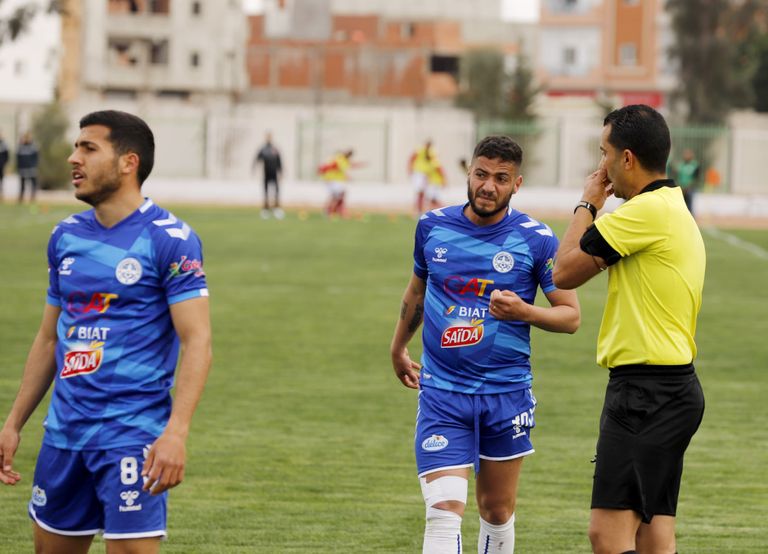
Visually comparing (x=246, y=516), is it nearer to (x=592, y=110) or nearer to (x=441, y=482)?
(x=441, y=482)

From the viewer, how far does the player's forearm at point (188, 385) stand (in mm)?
5055

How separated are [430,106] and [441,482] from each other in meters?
83.8

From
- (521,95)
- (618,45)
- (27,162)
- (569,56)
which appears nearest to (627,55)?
(618,45)

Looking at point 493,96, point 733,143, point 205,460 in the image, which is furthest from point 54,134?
point 205,460

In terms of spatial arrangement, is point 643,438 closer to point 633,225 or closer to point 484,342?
point 633,225

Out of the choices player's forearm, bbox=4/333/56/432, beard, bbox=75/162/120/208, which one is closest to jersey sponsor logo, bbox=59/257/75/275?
beard, bbox=75/162/120/208

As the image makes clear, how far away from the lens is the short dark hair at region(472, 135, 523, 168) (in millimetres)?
6699

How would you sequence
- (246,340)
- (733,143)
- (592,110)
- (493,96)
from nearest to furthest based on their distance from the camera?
(246,340) → (733,143) → (592,110) → (493,96)

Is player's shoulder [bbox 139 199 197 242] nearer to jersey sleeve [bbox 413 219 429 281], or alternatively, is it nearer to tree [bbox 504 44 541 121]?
jersey sleeve [bbox 413 219 429 281]

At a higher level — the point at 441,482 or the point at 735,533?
the point at 441,482

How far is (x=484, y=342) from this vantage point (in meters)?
6.67

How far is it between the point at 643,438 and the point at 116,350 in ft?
6.69

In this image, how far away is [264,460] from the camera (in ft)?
34.3

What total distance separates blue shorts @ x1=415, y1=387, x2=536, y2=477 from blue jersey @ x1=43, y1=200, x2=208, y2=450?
166 centimetres
